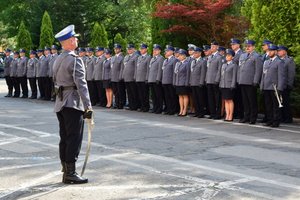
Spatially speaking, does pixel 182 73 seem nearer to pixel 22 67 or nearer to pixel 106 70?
pixel 106 70

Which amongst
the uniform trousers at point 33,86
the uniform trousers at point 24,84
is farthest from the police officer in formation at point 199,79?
the uniform trousers at point 24,84

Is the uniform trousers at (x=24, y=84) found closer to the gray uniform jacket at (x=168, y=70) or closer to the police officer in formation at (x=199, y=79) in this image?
the police officer in formation at (x=199, y=79)

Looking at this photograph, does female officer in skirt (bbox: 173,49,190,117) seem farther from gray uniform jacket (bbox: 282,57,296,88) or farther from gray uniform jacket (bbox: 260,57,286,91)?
gray uniform jacket (bbox: 282,57,296,88)

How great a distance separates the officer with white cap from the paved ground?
30 cm

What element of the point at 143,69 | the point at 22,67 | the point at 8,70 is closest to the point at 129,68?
the point at 143,69

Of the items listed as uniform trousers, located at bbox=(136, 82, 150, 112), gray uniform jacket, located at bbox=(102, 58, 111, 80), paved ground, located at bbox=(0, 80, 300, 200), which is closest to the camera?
paved ground, located at bbox=(0, 80, 300, 200)

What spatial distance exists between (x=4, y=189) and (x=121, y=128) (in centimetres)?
547

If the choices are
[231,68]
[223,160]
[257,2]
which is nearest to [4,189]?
[223,160]

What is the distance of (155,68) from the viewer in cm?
1533

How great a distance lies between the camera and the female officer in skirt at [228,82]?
43.7ft

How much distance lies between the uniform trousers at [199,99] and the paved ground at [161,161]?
1.23m

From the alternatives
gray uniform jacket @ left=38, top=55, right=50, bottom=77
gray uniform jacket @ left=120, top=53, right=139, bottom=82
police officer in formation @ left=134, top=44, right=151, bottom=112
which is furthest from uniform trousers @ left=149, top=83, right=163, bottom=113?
gray uniform jacket @ left=38, top=55, right=50, bottom=77

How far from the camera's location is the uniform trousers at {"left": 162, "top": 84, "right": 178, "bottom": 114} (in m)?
15.1

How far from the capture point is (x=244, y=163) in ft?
26.4
